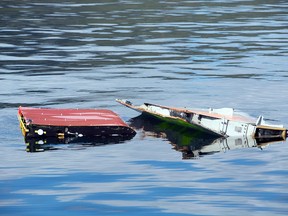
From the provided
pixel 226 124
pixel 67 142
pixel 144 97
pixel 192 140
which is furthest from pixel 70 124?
pixel 144 97

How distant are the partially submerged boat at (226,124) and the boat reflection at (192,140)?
12.1 inches

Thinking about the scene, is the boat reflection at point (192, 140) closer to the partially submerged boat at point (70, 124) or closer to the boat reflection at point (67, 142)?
the partially submerged boat at point (70, 124)

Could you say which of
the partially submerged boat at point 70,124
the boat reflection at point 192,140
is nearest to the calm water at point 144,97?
the boat reflection at point 192,140

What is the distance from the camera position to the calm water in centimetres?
4162

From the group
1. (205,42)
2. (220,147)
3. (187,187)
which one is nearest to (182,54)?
(205,42)

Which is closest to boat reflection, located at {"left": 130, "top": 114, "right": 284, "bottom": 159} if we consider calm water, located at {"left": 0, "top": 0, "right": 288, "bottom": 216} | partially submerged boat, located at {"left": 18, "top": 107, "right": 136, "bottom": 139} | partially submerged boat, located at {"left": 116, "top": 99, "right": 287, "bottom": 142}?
calm water, located at {"left": 0, "top": 0, "right": 288, "bottom": 216}

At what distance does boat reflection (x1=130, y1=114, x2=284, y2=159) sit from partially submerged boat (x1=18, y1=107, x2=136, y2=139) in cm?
196

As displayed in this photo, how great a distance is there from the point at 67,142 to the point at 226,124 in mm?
8997

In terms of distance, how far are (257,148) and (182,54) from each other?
149 feet

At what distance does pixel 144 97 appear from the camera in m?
69.7

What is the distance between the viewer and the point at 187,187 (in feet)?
143

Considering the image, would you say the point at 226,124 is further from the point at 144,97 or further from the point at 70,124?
the point at 144,97

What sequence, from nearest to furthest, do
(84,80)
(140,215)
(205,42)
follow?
(140,215), (84,80), (205,42)

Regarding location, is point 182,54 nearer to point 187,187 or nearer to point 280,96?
point 280,96
